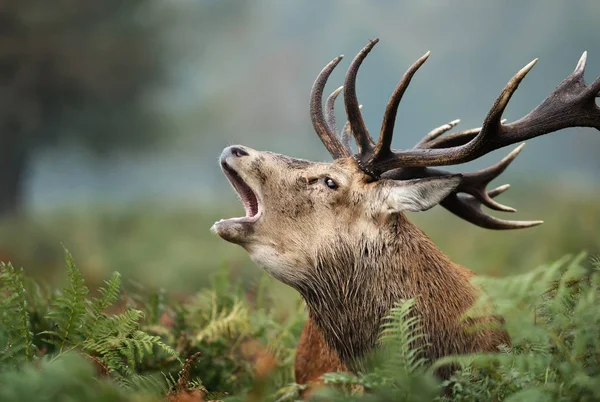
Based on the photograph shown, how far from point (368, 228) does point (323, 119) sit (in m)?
0.75

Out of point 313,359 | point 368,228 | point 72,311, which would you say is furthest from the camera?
point 313,359

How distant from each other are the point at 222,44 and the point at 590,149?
970 cm

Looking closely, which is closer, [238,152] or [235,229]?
[235,229]

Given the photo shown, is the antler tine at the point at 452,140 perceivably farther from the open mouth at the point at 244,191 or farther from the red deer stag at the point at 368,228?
the open mouth at the point at 244,191

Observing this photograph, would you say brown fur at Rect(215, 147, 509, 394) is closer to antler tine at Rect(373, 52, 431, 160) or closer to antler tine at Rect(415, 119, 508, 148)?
antler tine at Rect(373, 52, 431, 160)

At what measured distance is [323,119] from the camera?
348 centimetres

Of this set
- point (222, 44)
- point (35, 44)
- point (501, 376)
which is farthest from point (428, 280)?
point (222, 44)

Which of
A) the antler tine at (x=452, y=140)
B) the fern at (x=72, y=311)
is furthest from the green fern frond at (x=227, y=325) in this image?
the antler tine at (x=452, y=140)

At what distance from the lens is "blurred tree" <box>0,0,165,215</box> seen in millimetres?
11531

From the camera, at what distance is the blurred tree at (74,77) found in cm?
1153

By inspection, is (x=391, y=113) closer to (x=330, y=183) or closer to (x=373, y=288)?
(x=330, y=183)

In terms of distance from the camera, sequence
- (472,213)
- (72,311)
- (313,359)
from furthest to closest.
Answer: (472,213) → (313,359) → (72,311)

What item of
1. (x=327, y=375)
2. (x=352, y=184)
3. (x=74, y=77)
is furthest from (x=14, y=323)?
(x=74, y=77)

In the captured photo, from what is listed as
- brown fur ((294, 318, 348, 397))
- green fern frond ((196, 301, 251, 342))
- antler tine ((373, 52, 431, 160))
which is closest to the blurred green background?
green fern frond ((196, 301, 251, 342))
